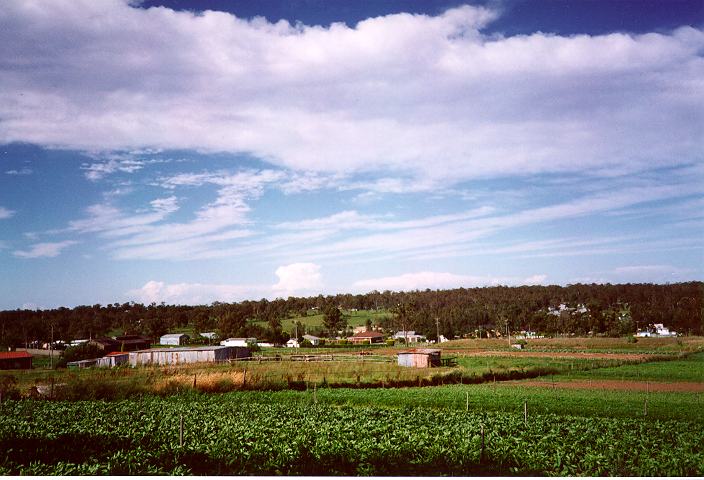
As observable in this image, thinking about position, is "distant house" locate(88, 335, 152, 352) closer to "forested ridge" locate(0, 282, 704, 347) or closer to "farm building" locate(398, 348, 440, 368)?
"forested ridge" locate(0, 282, 704, 347)

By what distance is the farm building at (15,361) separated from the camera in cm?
6328

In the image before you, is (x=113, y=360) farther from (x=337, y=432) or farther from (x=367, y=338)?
(x=367, y=338)

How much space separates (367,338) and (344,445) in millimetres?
105312

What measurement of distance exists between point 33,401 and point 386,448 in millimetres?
20795

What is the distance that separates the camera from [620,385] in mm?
37656

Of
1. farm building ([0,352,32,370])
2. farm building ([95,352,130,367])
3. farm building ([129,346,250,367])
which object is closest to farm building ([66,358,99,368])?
farm building ([95,352,130,367])

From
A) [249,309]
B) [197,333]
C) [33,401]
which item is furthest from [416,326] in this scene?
[33,401]

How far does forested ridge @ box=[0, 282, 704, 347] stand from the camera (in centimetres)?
10014

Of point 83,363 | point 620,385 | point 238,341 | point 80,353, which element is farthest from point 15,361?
point 620,385

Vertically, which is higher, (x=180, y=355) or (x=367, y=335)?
(x=180, y=355)

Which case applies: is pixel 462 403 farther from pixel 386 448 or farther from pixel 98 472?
pixel 98 472

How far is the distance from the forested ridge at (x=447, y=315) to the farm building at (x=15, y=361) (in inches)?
1122

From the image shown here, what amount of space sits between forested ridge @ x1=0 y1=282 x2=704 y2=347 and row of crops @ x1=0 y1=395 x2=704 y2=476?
192ft

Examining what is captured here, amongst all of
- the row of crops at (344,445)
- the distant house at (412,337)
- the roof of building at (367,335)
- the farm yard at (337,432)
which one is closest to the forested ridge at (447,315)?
the distant house at (412,337)
